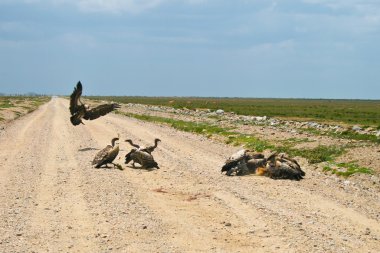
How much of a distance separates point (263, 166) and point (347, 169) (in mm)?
3076

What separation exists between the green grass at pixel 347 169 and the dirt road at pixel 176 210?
1.76 ft

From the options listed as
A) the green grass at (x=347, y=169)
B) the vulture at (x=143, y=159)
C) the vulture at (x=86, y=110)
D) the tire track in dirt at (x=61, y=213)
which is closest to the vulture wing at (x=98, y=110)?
the vulture at (x=86, y=110)

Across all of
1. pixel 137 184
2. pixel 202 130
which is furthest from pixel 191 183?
pixel 202 130

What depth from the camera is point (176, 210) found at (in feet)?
37.3

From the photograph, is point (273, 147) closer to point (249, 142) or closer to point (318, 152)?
point (249, 142)

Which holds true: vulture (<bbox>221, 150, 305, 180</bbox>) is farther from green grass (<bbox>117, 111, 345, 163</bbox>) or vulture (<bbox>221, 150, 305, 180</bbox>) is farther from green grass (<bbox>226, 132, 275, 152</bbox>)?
green grass (<bbox>226, 132, 275, 152</bbox>)

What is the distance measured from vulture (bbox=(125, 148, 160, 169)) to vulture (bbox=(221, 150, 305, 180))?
91.1 inches

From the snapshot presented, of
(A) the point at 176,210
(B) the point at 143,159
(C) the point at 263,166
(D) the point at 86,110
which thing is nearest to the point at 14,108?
(D) the point at 86,110

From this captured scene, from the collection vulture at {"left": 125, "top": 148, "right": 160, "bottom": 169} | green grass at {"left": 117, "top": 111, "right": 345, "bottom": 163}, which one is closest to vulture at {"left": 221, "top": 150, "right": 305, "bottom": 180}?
vulture at {"left": 125, "top": 148, "right": 160, "bottom": 169}

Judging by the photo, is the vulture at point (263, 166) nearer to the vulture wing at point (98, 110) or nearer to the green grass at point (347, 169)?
the green grass at point (347, 169)

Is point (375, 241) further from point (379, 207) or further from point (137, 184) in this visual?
point (137, 184)

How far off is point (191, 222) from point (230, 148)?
15163 mm

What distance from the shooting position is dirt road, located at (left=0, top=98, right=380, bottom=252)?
29.4 ft

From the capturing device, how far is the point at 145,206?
1165cm
